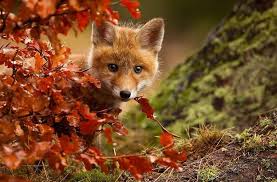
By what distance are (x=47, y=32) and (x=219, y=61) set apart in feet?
12.2

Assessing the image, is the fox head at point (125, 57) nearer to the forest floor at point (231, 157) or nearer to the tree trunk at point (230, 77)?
the forest floor at point (231, 157)

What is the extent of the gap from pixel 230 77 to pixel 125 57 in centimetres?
164

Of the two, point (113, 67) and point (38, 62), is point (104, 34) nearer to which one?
point (113, 67)

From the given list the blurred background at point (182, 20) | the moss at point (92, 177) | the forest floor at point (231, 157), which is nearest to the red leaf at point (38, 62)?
the moss at point (92, 177)

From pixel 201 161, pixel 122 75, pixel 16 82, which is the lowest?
pixel 201 161

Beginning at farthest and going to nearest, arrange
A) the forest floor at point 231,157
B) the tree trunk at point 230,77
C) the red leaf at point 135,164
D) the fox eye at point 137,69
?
the tree trunk at point 230,77
the fox eye at point 137,69
the forest floor at point 231,157
the red leaf at point 135,164

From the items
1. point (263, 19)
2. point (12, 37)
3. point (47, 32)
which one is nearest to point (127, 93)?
point (12, 37)

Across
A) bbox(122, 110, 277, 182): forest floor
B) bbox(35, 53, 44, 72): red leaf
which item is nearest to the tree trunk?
bbox(122, 110, 277, 182): forest floor

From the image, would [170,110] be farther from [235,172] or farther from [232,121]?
[235,172]

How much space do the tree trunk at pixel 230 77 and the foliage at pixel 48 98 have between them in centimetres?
241

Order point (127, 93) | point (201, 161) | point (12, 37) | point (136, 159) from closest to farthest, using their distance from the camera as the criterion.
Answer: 1. point (136, 159)
2. point (12, 37)
3. point (201, 161)
4. point (127, 93)

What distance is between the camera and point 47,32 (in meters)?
2.44

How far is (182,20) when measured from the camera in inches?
551

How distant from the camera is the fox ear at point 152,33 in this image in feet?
15.1
